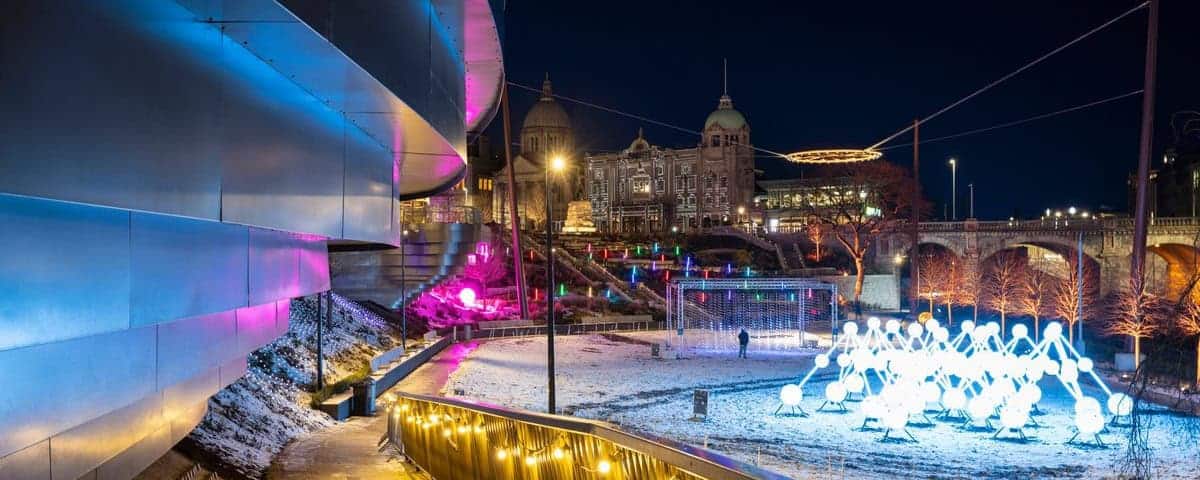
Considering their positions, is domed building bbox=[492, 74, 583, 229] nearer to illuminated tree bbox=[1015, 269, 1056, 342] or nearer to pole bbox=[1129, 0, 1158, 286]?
illuminated tree bbox=[1015, 269, 1056, 342]

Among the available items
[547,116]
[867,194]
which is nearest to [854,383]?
[867,194]

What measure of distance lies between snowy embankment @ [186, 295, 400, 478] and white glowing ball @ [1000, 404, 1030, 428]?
16.3m

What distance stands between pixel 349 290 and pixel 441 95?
39.2m

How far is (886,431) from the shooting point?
895 inches

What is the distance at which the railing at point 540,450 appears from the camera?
6336mm

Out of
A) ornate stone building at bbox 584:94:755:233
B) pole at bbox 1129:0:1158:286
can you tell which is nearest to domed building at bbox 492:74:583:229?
ornate stone building at bbox 584:94:755:233

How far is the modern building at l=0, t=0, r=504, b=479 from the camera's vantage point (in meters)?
5.21

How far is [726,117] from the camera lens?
11731 centimetres

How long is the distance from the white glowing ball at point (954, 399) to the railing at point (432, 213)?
108ft

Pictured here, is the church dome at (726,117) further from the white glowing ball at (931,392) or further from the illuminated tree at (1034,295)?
the white glowing ball at (931,392)

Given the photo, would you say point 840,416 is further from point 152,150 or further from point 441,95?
point 152,150

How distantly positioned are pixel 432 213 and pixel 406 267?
3.96m

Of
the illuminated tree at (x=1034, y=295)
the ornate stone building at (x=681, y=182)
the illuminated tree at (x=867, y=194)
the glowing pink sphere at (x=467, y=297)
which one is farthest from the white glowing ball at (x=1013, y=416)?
the ornate stone building at (x=681, y=182)

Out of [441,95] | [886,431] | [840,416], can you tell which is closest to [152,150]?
[441,95]
